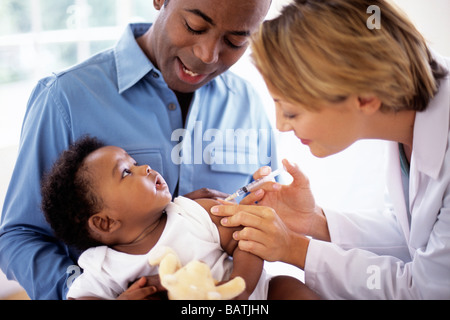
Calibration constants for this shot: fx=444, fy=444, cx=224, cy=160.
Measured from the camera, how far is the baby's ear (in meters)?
1.30

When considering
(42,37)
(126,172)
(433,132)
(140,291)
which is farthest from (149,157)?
(42,37)

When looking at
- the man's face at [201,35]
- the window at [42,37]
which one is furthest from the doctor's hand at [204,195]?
the window at [42,37]

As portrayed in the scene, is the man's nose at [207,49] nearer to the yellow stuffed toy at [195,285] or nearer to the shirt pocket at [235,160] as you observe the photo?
the shirt pocket at [235,160]

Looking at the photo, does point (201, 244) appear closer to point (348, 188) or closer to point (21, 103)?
point (348, 188)

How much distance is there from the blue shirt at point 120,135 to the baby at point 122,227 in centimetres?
15

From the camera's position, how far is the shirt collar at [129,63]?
1594mm

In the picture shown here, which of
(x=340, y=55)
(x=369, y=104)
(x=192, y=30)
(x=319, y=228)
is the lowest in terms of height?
(x=319, y=228)

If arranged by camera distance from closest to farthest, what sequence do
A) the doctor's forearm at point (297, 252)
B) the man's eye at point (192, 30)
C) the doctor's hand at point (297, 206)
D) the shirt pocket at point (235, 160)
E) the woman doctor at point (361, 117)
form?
the woman doctor at point (361, 117) < the doctor's forearm at point (297, 252) < the man's eye at point (192, 30) < the doctor's hand at point (297, 206) < the shirt pocket at point (235, 160)

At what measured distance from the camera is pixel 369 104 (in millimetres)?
1187

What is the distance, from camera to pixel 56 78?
154cm

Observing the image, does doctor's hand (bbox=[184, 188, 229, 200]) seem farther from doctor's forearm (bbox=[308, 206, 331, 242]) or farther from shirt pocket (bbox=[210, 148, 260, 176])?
doctor's forearm (bbox=[308, 206, 331, 242])

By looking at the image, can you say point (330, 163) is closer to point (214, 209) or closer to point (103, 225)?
point (214, 209)

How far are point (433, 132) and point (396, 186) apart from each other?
0.89ft

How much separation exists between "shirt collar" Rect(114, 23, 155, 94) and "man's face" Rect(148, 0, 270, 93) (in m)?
0.06
